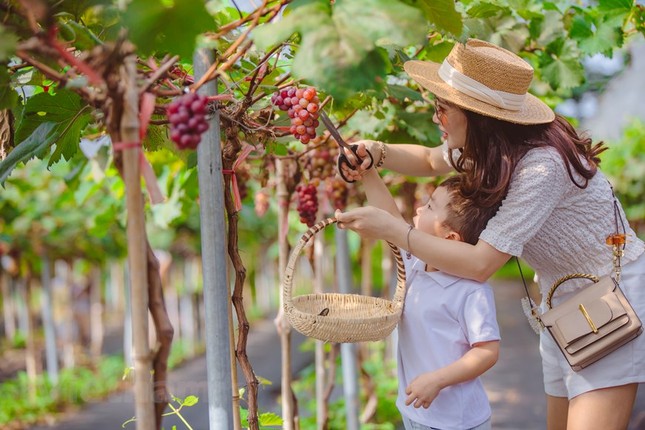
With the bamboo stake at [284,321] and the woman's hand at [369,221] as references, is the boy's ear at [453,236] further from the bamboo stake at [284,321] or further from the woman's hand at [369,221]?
the bamboo stake at [284,321]

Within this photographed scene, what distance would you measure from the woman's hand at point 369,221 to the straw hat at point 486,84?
1.18 ft

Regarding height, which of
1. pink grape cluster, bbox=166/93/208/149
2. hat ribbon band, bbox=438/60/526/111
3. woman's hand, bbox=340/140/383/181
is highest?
pink grape cluster, bbox=166/93/208/149

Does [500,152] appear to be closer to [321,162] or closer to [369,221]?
[369,221]

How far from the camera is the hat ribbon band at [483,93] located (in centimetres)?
193

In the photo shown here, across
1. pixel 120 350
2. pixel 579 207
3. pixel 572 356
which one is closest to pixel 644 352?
pixel 572 356

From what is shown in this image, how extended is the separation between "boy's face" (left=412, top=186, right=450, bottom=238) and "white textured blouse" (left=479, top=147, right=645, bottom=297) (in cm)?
20

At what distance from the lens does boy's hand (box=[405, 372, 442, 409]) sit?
6.18 feet

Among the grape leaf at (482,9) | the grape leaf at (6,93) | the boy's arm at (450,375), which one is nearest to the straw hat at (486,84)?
the grape leaf at (482,9)

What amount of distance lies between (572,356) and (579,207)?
405 millimetres

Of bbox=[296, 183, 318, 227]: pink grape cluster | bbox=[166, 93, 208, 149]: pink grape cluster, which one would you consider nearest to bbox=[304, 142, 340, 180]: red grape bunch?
bbox=[296, 183, 318, 227]: pink grape cluster

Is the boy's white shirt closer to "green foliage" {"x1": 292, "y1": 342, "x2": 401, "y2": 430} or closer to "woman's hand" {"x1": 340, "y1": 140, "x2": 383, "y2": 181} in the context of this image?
"woman's hand" {"x1": 340, "y1": 140, "x2": 383, "y2": 181}

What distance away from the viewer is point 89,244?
33.2 ft

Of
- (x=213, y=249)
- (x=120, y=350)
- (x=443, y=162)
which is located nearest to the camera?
(x=213, y=249)

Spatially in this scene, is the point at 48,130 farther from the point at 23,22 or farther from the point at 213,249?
the point at 213,249
